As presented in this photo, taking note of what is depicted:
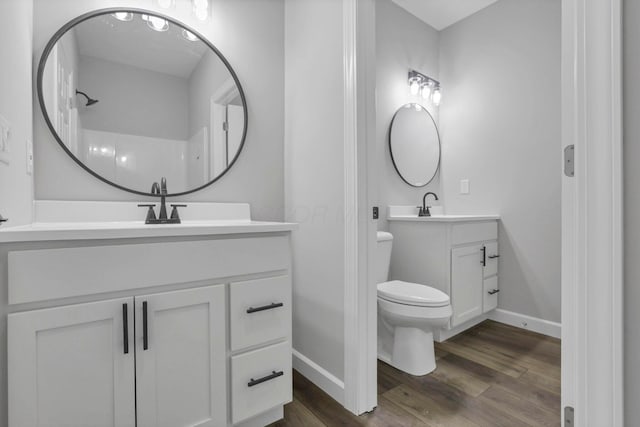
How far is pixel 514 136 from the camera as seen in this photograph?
7.95 feet

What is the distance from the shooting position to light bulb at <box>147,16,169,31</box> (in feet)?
5.10

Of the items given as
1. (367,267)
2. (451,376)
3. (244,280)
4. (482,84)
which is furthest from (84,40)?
(482,84)

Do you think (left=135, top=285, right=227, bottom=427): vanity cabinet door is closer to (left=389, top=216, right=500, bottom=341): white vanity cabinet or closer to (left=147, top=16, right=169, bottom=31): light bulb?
(left=147, top=16, right=169, bottom=31): light bulb

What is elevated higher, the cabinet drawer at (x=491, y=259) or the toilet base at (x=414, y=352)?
the cabinet drawer at (x=491, y=259)

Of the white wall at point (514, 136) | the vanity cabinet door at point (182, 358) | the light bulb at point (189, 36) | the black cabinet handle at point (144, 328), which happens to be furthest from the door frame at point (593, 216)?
the white wall at point (514, 136)

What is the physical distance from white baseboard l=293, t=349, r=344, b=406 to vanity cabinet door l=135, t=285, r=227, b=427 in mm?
558

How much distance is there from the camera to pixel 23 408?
0.83 metres

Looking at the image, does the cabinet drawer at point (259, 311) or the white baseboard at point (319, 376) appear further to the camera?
the white baseboard at point (319, 376)

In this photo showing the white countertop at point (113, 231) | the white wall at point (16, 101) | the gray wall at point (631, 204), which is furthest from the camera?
the white wall at point (16, 101)

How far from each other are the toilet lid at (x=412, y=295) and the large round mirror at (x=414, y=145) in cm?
98

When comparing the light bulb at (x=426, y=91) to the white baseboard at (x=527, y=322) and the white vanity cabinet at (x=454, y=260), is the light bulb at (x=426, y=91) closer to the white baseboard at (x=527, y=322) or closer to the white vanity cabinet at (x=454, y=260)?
the white vanity cabinet at (x=454, y=260)

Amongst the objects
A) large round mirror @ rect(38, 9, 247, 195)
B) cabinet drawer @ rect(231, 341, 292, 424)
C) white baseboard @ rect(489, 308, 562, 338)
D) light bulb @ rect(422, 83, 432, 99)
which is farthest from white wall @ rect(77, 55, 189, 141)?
white baseboard @ rect(489, 308, 562, 338)

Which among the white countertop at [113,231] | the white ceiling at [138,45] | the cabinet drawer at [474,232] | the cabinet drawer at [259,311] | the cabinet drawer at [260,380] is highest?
the white ceiling at [138,45]

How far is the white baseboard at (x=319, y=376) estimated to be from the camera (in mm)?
1478
